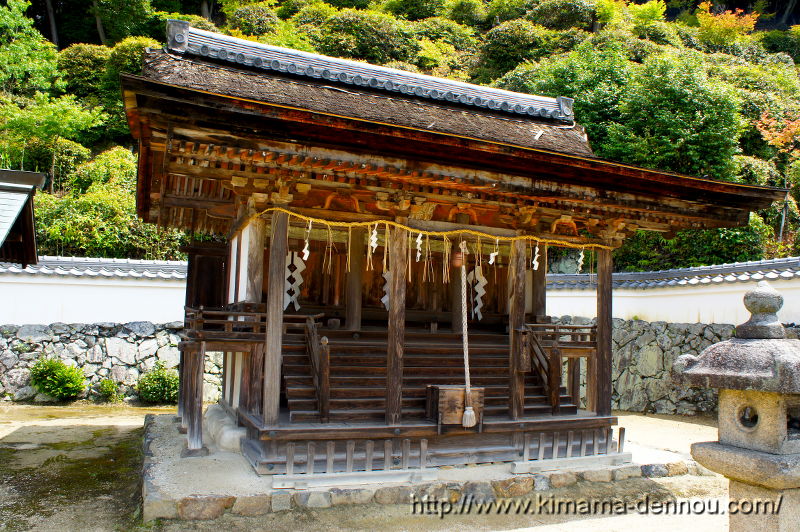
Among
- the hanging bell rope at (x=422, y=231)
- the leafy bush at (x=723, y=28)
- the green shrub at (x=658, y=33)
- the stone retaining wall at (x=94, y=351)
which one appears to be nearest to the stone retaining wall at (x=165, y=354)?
the stone retaining wall at (x=94, y=351)

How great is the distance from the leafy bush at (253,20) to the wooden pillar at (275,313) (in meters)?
32.4

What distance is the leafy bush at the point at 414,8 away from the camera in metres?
43.9

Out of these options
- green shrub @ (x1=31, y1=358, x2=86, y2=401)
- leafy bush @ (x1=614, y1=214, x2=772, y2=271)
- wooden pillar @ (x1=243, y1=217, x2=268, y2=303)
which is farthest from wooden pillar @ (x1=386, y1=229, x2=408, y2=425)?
leafy bush @ (x1=614, y1=214, x2=772, y2=271)

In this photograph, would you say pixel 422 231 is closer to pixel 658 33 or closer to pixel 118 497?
pixel 118 497

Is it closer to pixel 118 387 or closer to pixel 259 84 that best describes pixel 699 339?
pixel 259 84

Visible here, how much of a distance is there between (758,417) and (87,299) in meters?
16.4

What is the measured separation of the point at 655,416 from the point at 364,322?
28.2 feet

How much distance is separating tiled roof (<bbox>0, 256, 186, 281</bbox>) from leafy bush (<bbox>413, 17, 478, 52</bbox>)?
28.7 metres

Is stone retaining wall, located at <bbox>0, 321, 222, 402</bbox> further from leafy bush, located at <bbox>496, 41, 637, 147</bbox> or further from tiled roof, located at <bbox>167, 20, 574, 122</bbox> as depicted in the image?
leafy bush, located at <bbox>496, 41, 637, 147</bbox>

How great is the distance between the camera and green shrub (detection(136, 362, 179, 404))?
624 inches

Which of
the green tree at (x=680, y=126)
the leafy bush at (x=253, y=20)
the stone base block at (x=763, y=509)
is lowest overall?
the stone base block at (x=763, y=509)

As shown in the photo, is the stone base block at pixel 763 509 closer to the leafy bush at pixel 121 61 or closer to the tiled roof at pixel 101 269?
the tiled roof at pixel 101 269

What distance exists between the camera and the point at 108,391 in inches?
619

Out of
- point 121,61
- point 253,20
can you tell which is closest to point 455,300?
point 121,61
